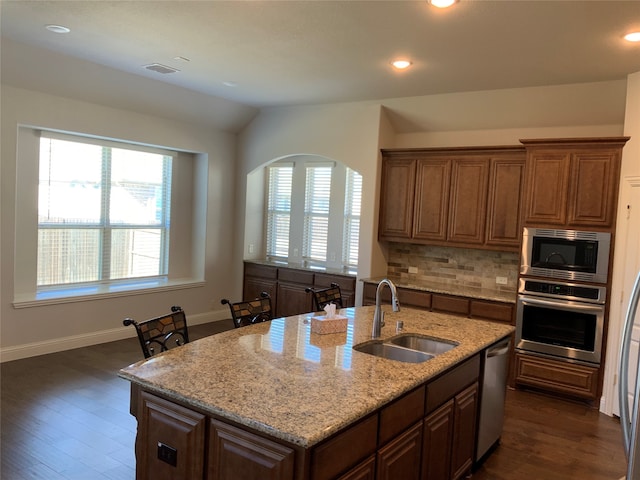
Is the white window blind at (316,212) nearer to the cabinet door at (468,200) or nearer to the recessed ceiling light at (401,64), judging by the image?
the cabinet door at (468,200)

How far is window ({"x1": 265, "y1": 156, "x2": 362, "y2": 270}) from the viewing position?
261 inches

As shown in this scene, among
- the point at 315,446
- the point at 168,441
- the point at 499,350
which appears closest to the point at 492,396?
the point at 499,350

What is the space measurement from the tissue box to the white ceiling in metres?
1.97

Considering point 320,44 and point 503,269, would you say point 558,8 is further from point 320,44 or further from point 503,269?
point 503,269

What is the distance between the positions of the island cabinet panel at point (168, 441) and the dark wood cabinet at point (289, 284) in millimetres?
3922

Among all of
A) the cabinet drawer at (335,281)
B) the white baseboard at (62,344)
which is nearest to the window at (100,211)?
the white baseboard at (62,344)

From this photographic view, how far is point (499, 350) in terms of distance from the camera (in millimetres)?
3348

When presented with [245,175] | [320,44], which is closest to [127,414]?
[320,44]

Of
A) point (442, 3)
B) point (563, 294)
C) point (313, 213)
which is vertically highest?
point (442, 3)

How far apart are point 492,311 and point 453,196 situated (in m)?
1.33

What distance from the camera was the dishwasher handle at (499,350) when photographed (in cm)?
321

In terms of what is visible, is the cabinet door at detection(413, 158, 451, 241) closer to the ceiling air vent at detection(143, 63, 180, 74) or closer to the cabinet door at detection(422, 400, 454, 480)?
the ceiling air vent at detection(143, 63, 180, 74)

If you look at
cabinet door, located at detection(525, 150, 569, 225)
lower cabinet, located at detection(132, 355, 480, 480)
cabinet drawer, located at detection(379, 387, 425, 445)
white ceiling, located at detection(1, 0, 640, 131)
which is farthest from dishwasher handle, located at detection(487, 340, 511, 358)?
white ceiling, located at detection(1, 0, 640, 131)

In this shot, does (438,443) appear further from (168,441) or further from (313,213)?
(313,213)
